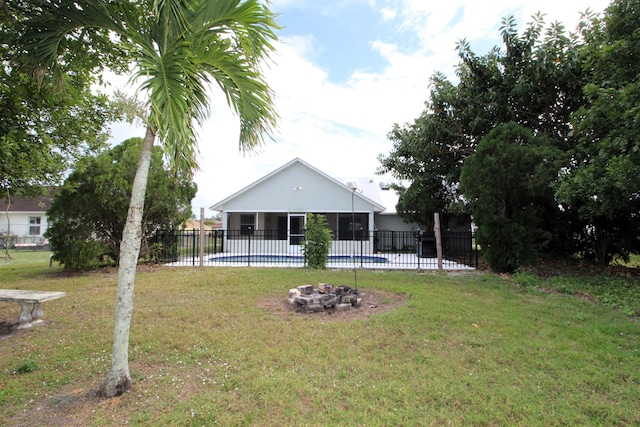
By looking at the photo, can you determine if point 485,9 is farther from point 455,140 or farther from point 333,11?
point 455,140

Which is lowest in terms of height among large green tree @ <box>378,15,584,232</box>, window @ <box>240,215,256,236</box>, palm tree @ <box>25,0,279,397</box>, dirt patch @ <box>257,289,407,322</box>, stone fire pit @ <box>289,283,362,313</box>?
dirt patch @ <box>257,289,407,322</box>

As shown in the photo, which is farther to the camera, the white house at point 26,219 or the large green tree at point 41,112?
the white house at point 26,219

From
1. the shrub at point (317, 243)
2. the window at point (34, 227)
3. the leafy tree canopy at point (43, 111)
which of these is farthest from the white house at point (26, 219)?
the shrub at point (317, 243)

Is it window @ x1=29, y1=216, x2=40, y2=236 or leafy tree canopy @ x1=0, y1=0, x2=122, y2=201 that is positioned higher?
leafy tree canopy @ x1=0, y1=0, x2=122, y2=201

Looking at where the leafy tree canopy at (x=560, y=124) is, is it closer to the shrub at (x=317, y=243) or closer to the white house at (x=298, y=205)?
the white house at (x=298, y=205)

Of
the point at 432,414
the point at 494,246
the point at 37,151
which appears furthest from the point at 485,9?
the point at 37,151

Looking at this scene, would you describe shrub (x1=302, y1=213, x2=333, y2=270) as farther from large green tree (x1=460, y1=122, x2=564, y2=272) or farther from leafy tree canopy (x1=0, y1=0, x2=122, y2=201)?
leafy tree canopy (x1=0, y1=0, x2=122, y2=201)

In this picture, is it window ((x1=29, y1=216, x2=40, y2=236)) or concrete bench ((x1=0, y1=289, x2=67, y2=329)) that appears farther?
window ((x1=29, y1=216, x2=40, y2=236))

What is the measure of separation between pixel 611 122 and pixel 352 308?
6.90 m

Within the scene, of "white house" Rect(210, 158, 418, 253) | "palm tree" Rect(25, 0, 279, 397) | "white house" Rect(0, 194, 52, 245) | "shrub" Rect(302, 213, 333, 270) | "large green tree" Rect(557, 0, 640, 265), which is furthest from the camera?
"white house" Rect(0, 194, 52, 245)

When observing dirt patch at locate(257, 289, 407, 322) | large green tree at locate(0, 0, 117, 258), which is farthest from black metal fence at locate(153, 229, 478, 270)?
dirt patch at locate(257, 289, 407, 322)

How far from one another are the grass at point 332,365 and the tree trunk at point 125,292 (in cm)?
16

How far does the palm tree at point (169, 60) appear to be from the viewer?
2600mm

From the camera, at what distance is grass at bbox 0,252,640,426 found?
2.63 meters
